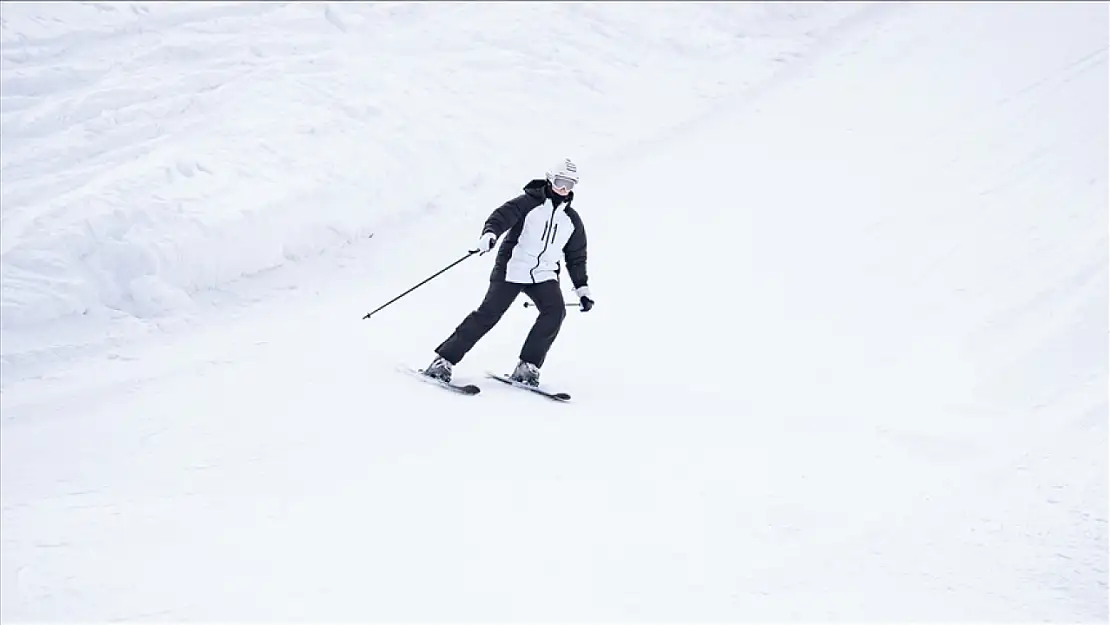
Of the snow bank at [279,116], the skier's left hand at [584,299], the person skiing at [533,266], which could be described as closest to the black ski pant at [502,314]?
the person skiing at [533,266]

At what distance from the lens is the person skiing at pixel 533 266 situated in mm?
7594

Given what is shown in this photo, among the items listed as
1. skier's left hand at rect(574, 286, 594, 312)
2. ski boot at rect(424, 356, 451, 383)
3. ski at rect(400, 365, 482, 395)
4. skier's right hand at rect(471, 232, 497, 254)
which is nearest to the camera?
skier's right hand at rect(471, 232, 497, 254)

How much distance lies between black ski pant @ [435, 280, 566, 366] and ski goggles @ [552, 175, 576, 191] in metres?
0.77

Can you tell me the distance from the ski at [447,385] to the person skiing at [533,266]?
0.16ft

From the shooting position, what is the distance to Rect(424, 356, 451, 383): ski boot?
7715mm

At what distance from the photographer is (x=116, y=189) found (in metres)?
9.97

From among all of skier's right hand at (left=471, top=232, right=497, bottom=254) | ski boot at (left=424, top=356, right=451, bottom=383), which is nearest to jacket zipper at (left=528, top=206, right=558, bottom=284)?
skier's right hand at (left=471, top=232, right=497, bottom=254)

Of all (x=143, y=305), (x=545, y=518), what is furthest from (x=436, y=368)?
(x=143, y=305)

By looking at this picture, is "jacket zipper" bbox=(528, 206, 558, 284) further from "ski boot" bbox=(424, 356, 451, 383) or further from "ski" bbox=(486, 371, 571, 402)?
"ski boot" bbox=(424, 356, 451, 383)

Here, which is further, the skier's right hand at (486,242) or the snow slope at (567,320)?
the skier's right hand at (486,242)

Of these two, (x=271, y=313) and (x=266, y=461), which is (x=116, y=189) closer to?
(x=271, y=313)

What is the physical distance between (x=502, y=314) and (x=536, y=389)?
0.63 meters

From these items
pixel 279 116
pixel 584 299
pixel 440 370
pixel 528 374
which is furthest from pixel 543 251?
pixel 279 116

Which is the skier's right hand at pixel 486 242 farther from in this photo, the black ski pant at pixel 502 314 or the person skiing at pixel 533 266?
the black ski pant at pixel 502 314
